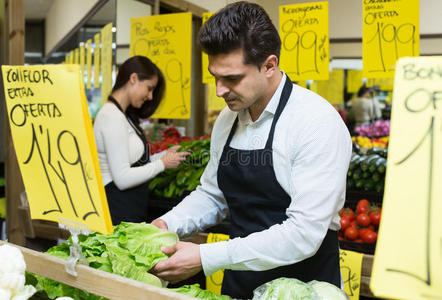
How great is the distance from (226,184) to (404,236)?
1.04 meters

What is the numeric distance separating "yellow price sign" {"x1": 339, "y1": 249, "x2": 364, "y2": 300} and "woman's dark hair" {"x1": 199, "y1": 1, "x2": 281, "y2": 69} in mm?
1326

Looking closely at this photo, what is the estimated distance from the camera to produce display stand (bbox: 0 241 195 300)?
1019 mm

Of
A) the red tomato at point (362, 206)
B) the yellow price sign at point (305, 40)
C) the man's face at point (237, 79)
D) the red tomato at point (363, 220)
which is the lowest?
the red tomato at point (363, 220)

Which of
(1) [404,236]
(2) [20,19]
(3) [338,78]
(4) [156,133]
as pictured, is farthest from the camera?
(3) [338,78]

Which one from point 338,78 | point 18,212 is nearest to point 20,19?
point 18,212

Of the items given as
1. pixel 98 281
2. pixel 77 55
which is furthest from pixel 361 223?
pixel 77 55

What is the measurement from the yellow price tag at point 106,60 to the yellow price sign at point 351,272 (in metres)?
2.77

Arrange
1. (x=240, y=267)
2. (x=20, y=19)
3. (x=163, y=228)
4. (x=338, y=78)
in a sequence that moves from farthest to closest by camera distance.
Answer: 1. (x=338, y=78)
2. (x=20, y=19)
3. (x=163, y=228)
4. (x=240, y=267)

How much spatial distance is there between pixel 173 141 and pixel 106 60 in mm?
1005

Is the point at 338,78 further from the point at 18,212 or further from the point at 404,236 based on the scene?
the point at 404,236

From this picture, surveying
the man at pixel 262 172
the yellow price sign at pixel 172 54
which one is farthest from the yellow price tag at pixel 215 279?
the yellow price sign at pixel 172 54

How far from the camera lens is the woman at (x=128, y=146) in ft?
9.09

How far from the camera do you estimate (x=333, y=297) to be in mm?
1234

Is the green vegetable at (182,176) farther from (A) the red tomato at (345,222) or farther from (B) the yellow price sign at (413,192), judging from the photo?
(B) the yellow price sign at (413,192)
